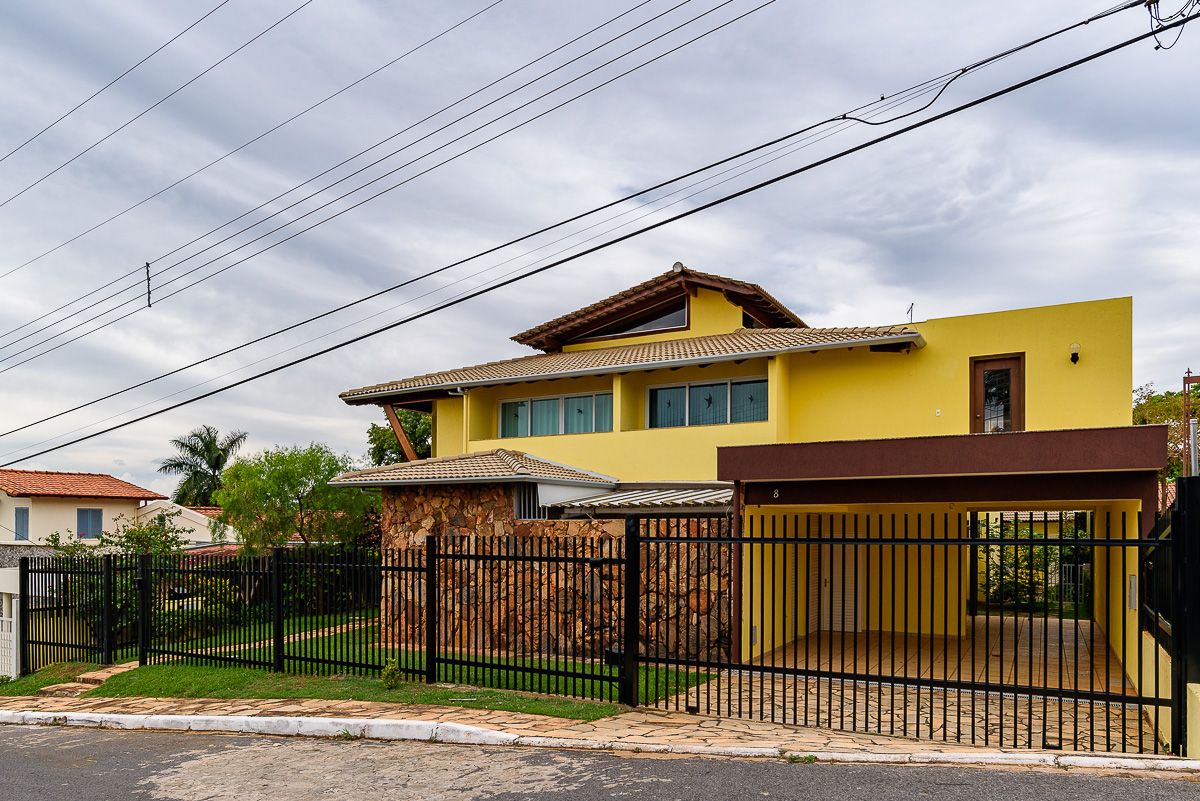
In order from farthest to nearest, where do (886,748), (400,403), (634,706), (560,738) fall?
1. (400,403)
2. (634,706)
3. (560,738)
4. (886,748)

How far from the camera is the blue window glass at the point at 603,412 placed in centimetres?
2098

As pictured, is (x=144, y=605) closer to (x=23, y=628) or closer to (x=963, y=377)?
(x=23, y=628)

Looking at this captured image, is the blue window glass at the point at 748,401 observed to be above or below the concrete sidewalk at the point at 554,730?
above

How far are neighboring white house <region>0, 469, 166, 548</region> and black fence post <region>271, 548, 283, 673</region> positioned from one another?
26.9m

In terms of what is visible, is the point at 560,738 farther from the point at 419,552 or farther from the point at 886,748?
the point at 419,552

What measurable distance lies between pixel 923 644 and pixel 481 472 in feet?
27.7

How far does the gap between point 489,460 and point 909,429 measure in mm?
8236

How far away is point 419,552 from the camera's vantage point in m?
12.2

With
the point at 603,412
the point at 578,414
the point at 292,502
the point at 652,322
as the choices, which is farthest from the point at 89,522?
the point at 652,322

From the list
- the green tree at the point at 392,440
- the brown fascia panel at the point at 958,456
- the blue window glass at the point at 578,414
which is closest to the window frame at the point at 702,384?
the blue window glass at the point at 578,414

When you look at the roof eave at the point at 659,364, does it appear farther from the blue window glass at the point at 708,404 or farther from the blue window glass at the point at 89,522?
the blue window glass at the point at 89,522

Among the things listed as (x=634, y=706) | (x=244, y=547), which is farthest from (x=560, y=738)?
(x=244, y=547)

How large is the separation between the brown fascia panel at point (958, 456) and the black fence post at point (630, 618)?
3.58m

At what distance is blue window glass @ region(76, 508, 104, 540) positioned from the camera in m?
40.4
